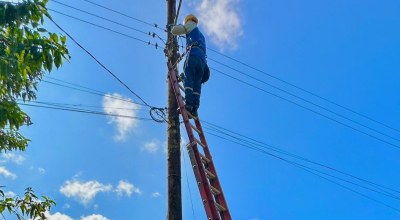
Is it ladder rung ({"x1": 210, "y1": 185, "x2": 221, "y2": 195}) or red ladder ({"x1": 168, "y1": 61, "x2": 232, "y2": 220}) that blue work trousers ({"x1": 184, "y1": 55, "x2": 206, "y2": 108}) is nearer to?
red ladder ({"x1": 168, "y1": 61, "x2": 232, "y2": 220})

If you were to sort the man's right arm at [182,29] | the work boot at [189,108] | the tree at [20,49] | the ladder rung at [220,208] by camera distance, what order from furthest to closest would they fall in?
the man's right arm at [182,29], the work boot at [189,108], the ladder rung at [220,208], the tree at [20,49]

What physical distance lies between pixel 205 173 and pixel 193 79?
1.59 m

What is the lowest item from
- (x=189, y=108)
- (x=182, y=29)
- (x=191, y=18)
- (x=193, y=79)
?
(x=189, y=108)

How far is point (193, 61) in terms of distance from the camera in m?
5.21

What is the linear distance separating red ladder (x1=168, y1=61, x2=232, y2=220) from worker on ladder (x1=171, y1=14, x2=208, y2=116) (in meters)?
0.17

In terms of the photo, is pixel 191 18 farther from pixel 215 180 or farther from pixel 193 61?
pixel 215 180

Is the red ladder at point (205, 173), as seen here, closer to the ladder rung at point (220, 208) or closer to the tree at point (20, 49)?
the ladder rung at point (220, 208)

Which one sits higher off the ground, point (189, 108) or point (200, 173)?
point (189, 108)

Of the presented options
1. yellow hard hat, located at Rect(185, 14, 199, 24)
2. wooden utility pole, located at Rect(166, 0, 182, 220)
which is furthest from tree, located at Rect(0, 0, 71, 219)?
yellow hard hat, located at Rect(185, 14, 199, 24)

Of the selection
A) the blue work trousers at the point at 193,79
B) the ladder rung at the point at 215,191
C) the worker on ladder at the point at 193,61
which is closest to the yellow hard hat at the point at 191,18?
the worker on ladder at the point at 193,61

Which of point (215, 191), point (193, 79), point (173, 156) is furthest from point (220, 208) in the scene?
point (193, 79)

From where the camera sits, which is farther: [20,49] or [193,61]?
[193,61]

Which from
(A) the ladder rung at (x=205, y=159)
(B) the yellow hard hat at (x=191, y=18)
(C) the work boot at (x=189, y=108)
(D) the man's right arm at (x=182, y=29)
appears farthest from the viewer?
(B) the yellow hard hat at (x=191, y=18)

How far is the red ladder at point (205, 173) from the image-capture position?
3943 millimetres
